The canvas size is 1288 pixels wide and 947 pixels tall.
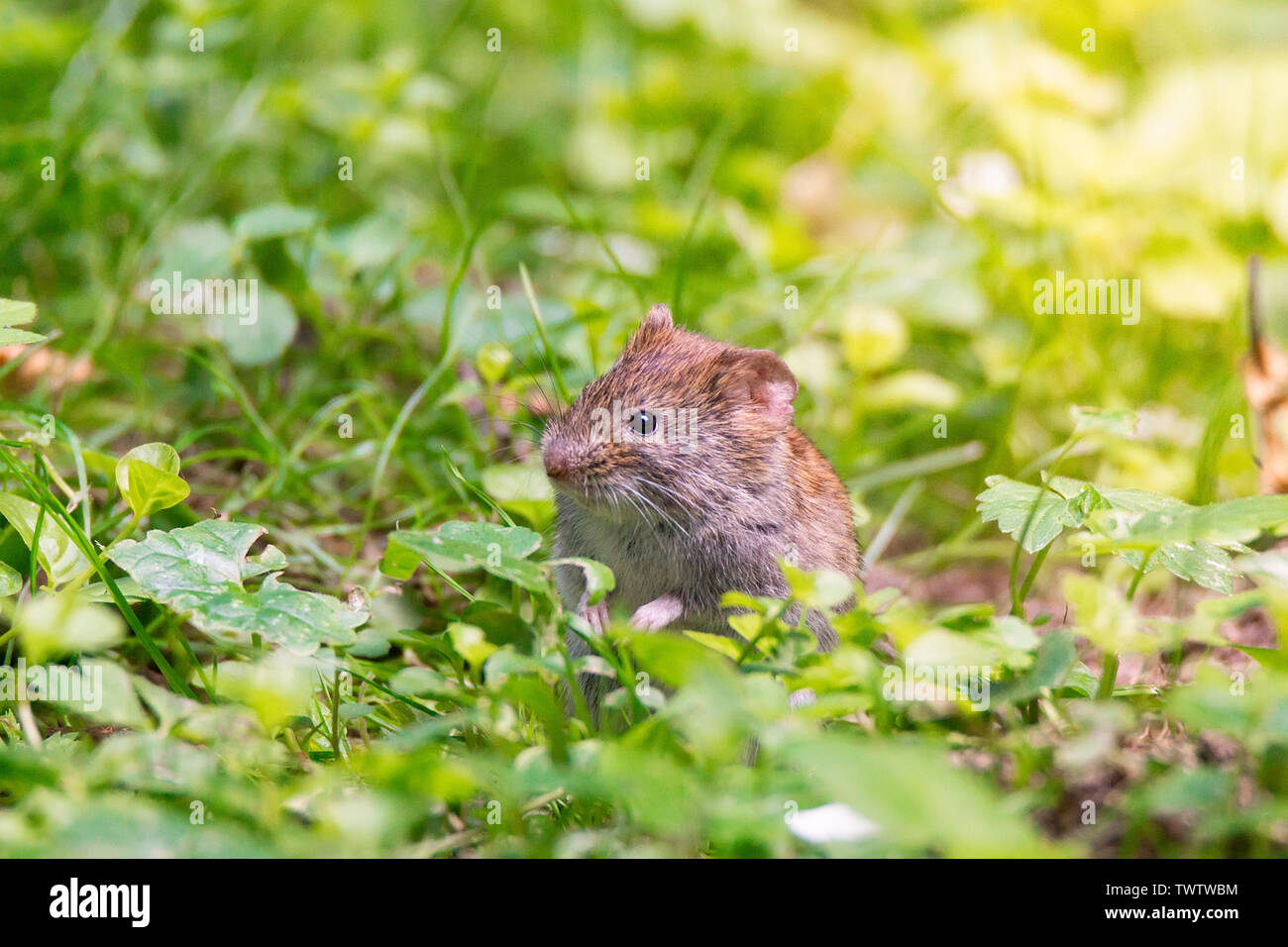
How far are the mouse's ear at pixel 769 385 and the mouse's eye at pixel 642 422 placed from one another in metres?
0.32

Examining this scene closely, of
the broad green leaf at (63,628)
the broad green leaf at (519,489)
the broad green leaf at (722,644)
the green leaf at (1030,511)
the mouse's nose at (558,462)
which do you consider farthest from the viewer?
the broad green leaf at (519,489)

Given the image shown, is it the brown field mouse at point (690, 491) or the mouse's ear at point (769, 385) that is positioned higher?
the mouse's ear at point (769, 385)

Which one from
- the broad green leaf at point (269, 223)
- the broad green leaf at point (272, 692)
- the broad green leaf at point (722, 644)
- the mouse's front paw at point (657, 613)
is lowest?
the broad green leaf at point (272, 692)

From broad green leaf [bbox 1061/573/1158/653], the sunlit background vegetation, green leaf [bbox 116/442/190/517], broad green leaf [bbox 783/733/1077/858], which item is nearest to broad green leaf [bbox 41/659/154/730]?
the sunlit background vegetation

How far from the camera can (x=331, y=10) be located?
29.1ft

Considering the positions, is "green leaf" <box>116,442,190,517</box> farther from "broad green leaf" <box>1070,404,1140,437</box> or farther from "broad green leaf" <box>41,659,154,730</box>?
"broad green leaf" <box>1070,404,1140,437</box>

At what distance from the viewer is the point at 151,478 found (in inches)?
129

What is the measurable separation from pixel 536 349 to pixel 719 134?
2627 mm

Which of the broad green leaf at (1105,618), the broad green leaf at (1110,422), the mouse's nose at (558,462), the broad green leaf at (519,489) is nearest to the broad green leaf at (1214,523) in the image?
the broad green leaf at (1105,618)

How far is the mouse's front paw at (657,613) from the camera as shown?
3494mm

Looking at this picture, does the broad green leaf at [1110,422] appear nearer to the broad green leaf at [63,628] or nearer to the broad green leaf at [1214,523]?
the broad green leaf at [1214,523]

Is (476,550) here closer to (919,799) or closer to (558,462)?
(558,462)
